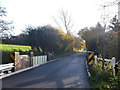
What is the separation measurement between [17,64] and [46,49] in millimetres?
26725

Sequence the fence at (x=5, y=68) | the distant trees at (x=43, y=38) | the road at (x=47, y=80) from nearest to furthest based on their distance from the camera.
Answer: the road at (x=47, y=80) → the fence at (x=5, y=68) → the distant trees at (x=43, y=38)

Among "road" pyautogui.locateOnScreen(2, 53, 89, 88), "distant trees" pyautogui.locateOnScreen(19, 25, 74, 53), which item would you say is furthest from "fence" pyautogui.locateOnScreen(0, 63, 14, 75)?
"distant trees" pyautogui.locateOnScreen(19, 25, 74, 53)

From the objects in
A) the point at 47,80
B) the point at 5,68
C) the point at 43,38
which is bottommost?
the point at 47,80

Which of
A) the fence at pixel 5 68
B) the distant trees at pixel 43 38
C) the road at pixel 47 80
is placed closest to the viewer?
the road at pixel 47 80

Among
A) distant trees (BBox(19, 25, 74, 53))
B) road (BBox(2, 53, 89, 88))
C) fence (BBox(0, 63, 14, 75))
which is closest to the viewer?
road (BBox(2, 53, 89, 88))

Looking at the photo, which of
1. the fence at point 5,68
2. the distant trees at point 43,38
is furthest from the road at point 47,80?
the distant trees at point 43,38

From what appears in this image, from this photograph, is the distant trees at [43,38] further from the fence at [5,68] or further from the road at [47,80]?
the road at [47,80]

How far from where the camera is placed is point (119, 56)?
1627 centimetres

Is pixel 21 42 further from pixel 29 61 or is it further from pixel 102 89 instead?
pixel 102 89

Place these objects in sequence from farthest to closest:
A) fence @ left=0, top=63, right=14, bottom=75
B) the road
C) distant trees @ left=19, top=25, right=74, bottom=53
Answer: distant trees @ left=19, top=25, right=74, bottom=53
fence @ left=0, top=63, right=14, bottom=75
the road

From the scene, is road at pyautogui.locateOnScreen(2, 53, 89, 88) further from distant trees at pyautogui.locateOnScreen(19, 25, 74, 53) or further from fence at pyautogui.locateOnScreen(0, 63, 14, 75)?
distant trees at pyautogui.locateOnScreen(19, 25, 74, 53)

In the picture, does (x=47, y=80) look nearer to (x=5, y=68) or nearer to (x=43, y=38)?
(x=5, y=68)

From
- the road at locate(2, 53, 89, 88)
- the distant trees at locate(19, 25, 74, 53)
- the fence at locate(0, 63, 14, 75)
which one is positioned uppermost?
the distant trees at locate(19, 25, 74, 53)

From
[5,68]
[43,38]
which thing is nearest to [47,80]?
[5,68]
